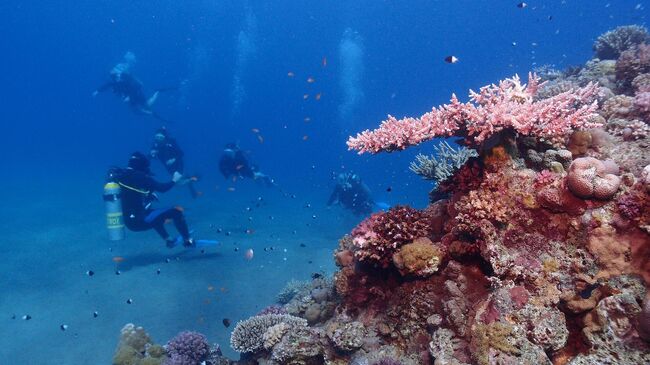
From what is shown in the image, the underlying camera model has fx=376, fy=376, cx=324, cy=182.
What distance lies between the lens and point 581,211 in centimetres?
392

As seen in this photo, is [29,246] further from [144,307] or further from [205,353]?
[205,353]

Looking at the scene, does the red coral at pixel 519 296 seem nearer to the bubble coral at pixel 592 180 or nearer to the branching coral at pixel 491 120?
the bubble coral at pixel 592 180

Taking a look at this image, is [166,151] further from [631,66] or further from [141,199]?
[631,66]

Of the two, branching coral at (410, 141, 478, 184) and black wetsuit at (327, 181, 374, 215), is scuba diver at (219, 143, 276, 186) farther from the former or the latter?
branching coral at (410, 141, 478, 184)

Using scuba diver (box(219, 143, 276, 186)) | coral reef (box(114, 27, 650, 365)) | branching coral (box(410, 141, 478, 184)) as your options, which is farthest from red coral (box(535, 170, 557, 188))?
scuba diver (box(219, 143, 276, 186))

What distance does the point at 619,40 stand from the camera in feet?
36.7

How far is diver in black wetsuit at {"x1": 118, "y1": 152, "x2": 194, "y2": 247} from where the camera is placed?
13484 millimetres

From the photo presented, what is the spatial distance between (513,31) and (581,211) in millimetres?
150686

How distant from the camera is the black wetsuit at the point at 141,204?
44.2 feet

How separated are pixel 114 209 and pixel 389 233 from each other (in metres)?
12.5

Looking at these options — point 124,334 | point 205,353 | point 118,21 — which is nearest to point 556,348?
point 205,353

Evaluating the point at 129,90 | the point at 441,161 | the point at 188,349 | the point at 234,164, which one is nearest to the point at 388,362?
the point at 441,161

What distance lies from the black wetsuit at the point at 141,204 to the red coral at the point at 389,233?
35.4ft

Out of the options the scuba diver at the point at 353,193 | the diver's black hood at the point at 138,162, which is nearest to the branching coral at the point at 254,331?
the diver's black hood at the point at 138,162
